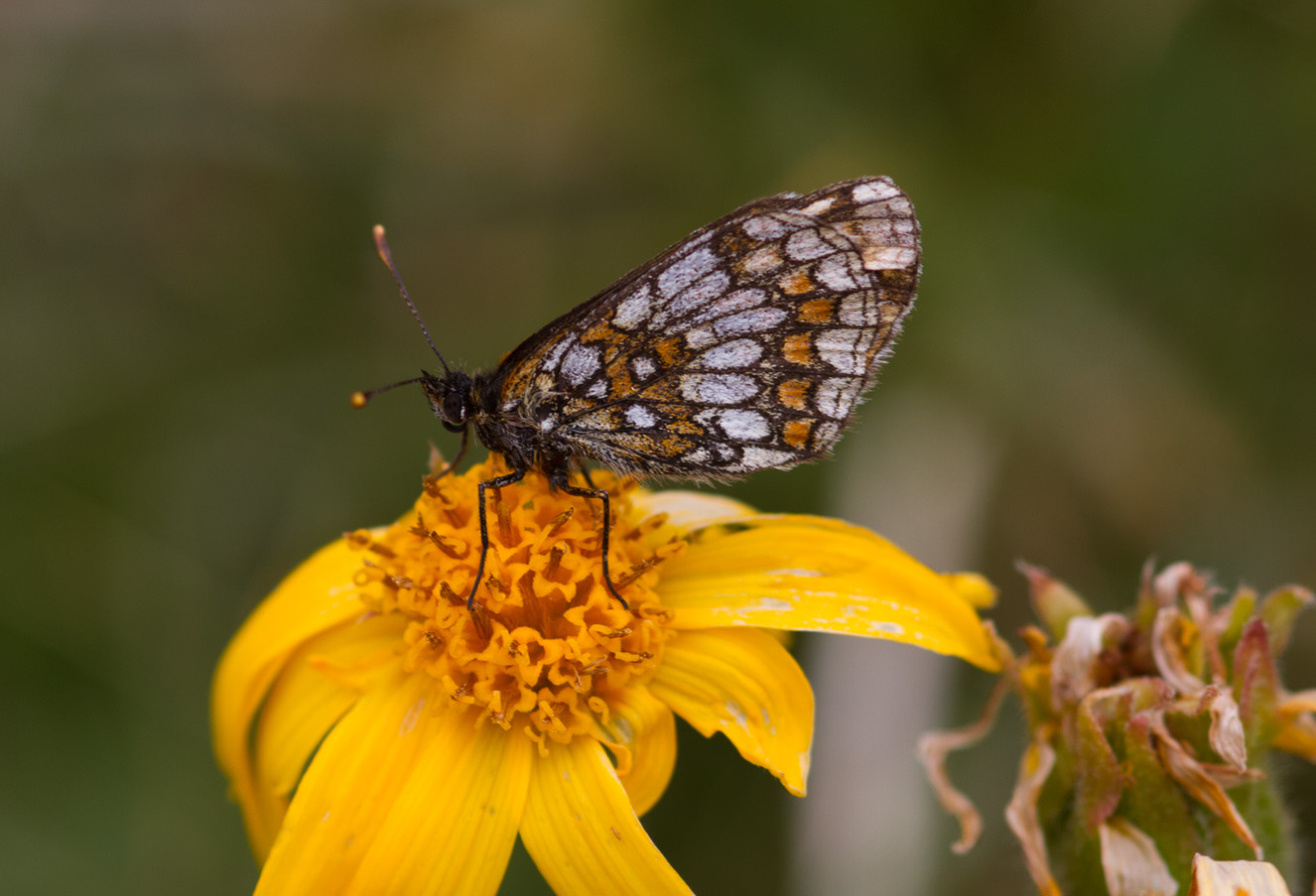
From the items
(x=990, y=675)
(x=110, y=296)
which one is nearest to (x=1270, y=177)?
(x=990, y=675)

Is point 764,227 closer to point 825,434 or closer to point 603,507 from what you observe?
point 825,434

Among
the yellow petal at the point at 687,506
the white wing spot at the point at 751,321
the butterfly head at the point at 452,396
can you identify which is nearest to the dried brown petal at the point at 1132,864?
the yellow petal at the point at 687,506

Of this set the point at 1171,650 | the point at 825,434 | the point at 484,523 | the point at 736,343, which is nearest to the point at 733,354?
the point at 736,343

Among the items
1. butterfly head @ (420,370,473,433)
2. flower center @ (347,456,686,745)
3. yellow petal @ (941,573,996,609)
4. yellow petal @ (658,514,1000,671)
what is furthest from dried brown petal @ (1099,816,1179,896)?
butterfly head @ (420,370,473,433)

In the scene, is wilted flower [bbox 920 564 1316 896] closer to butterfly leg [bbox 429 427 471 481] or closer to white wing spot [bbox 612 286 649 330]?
white wing spot [bbox 612 286 649 330]

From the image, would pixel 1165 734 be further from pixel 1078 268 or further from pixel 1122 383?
pixel 1078 268
